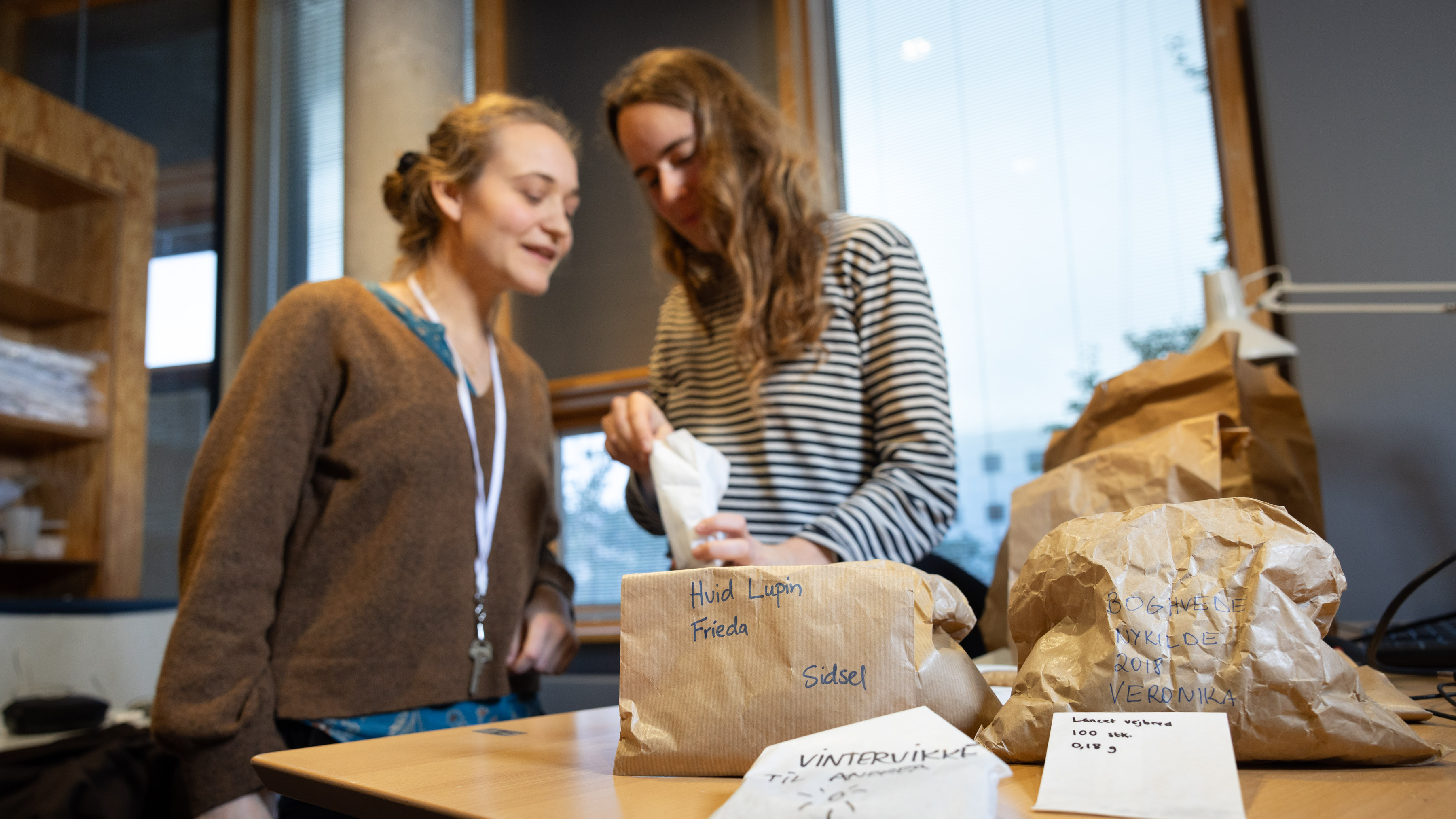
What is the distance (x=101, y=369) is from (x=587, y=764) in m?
2.70

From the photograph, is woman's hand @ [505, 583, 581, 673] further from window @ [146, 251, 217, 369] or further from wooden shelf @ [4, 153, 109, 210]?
window @ [146, 251, 217, 369]

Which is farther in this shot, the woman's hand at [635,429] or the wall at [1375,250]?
the wall at [1375,250]

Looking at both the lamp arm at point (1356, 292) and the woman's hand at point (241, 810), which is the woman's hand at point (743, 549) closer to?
the woman's hand at point (241, 810)

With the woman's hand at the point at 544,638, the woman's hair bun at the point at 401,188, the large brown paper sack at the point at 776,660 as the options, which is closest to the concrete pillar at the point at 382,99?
the woman's hair bun at the point at 401,188

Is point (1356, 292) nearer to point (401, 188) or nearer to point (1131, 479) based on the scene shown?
point (1131, 479)

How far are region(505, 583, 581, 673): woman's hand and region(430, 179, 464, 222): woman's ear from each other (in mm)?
545

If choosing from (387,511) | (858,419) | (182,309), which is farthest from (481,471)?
(182,309)

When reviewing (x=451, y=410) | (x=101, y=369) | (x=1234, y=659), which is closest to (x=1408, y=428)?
(x=1234, y=659)

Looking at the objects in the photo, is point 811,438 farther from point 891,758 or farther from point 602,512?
point 602,512

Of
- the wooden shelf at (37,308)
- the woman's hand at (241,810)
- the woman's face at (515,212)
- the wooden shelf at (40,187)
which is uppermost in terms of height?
the wooden shelf at (40,187)

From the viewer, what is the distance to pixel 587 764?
0.55 m

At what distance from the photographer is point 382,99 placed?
252 cm

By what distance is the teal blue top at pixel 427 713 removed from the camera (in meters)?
1.00

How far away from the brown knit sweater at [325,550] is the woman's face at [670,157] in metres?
0.40
